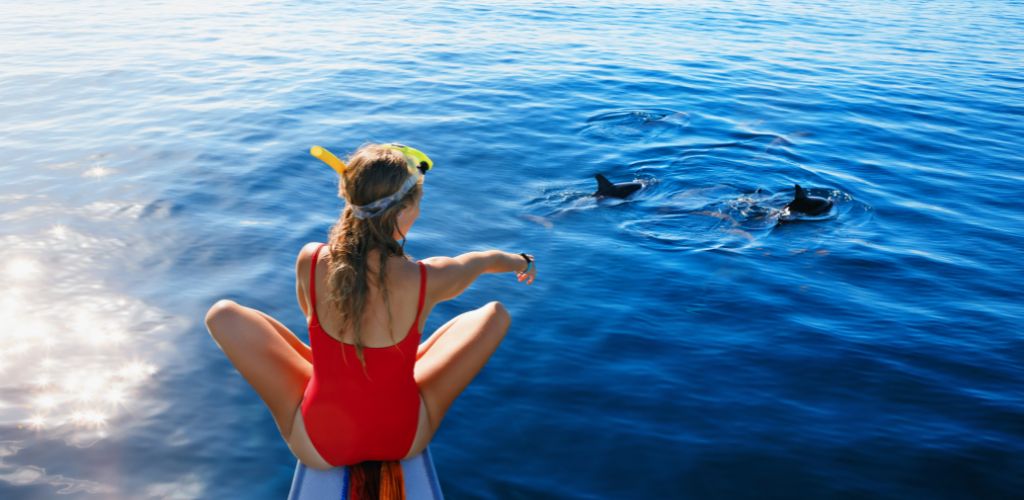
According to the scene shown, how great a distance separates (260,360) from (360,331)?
0.65 m

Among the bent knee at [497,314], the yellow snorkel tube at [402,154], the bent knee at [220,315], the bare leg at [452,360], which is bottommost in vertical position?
the bare leg at [452,360]

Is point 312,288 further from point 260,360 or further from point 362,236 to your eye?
point 260,360

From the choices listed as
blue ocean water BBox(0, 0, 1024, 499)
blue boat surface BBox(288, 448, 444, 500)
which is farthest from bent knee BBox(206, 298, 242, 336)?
blue ocean water BBox(0, 0, 1024, 499)

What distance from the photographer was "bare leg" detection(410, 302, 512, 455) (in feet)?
15.2

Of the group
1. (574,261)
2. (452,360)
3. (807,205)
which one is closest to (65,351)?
(452,360)

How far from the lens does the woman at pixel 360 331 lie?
166 inches

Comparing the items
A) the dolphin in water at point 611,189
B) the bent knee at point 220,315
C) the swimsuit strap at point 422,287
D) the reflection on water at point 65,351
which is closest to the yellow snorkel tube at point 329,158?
the swimsuit strap at point 422,287

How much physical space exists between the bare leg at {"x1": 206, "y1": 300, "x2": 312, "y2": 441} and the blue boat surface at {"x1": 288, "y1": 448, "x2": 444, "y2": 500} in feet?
0.86

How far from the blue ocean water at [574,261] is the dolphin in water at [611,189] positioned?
0.22m

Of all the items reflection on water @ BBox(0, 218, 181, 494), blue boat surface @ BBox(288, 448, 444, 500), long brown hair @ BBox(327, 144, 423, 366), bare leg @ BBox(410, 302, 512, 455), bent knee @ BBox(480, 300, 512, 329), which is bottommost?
reflection on water @ BBox(0, 218, 181, 494)

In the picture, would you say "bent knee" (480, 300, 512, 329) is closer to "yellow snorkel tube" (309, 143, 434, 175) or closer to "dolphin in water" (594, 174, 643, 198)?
"yellow snorkel tube" (309, 143, 434, 175)

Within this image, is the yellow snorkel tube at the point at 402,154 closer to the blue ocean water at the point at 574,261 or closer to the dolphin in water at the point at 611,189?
the blue ocean water at the point at 574,261

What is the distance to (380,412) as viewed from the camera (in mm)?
4336

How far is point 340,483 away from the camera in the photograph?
14.2ft
